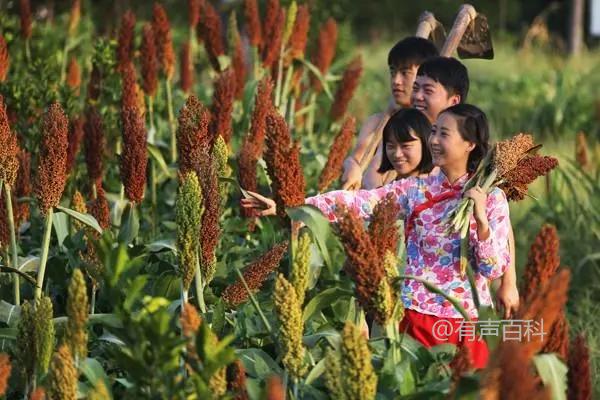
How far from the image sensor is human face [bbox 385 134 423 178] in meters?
4.21

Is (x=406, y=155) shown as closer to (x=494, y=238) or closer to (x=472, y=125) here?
(x=472, y=125)

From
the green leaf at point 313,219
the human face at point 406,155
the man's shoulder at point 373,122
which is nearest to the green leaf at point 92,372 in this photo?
the green leaf at point 313,219

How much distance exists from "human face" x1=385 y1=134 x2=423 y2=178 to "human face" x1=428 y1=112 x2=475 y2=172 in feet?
1.50

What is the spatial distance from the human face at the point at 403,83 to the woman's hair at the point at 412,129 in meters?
0.74

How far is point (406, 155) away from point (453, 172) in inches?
18.5

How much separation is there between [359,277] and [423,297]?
1177 millimetres

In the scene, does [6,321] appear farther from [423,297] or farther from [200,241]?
[423,297]

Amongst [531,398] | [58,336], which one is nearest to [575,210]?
[58,336]

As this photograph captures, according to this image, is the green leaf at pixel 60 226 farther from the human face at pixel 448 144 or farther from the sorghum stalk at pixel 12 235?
the human face at pixel 448 144

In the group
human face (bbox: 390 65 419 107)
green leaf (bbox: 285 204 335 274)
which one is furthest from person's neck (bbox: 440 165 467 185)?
human face (bbox: 390 65 419 107)

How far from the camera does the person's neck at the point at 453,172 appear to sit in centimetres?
376

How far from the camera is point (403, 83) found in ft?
16.5

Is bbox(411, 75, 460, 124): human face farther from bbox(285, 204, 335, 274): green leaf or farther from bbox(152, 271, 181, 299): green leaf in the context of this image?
bbox(285, 204, 335, 274): green leaf

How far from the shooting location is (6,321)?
360 cm
